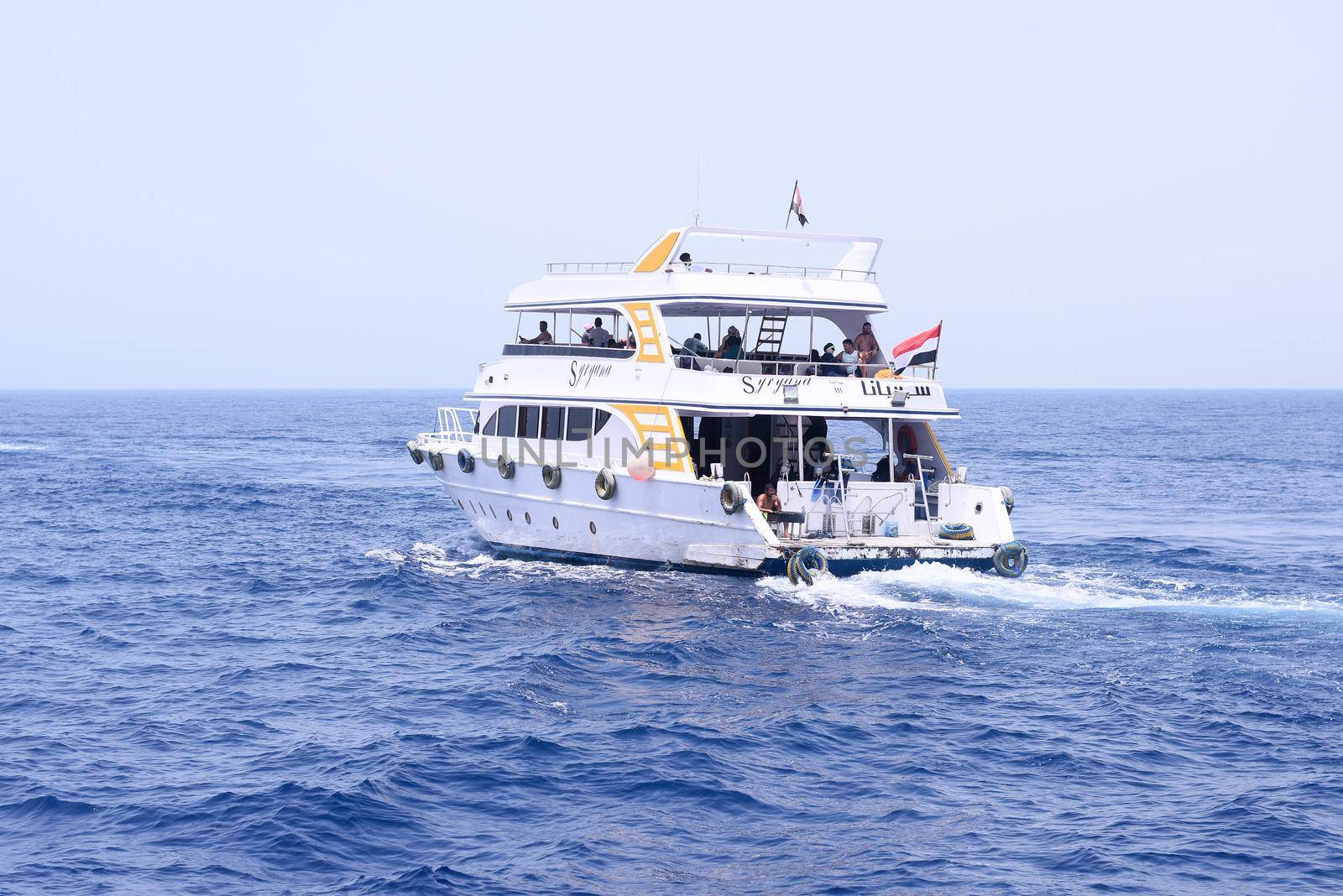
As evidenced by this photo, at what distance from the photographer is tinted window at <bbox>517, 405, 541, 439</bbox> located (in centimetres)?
2709

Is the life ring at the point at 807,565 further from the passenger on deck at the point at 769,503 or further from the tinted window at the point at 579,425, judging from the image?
the tinted window at the point at 579,425

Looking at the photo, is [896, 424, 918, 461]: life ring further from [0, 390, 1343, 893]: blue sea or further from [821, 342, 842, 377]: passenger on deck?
[0, 390, 1343, 893]: blue sea

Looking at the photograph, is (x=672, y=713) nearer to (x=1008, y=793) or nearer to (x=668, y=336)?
(x=1008, y=793)

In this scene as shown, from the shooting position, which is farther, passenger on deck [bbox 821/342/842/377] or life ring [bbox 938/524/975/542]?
passenger on deck [bbox 821/342/842/377]

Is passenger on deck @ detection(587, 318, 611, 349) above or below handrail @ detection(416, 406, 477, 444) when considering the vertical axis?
above

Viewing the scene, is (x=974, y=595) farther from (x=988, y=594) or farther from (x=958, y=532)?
(x=958, y=532)

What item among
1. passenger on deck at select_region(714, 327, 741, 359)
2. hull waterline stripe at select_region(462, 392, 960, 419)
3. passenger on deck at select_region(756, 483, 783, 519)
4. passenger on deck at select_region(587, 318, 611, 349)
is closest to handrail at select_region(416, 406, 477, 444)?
passenger on deck at select_region(587, 318, 611, 349)

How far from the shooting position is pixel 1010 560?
72.7 ft

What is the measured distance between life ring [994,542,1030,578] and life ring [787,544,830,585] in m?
3.14

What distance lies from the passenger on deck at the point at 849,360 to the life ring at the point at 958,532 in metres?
3.41

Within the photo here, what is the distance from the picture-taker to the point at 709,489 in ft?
71.6

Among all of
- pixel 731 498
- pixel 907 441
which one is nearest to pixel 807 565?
pixel 731 498

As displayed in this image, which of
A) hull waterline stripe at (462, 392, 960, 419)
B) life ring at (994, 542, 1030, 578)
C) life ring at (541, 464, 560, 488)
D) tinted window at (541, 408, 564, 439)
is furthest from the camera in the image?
tinted window at (541, 408, 564, 439)

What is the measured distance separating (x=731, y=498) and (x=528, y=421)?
7.16 m
